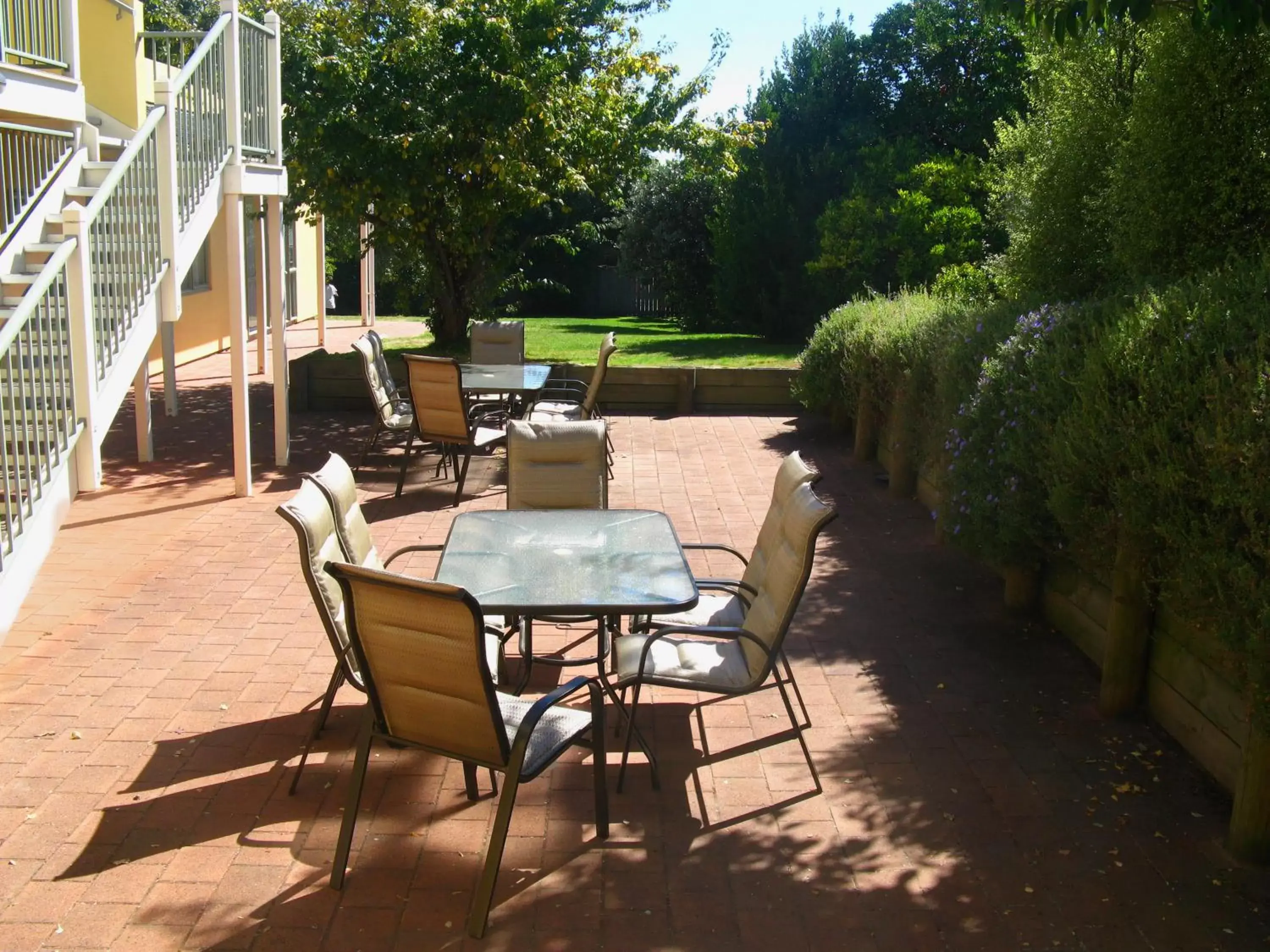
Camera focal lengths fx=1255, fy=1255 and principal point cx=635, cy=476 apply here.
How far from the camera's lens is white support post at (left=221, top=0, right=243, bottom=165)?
356 inches

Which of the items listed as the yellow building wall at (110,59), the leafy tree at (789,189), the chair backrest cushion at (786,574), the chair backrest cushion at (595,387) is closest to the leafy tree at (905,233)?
the leafy tree at (789,189)

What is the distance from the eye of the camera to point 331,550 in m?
4.48

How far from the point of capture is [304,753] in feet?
14.0

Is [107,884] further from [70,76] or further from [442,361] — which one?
[70,76]

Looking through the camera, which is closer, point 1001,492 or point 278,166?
point 1001,492

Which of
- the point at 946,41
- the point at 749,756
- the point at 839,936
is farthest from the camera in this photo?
the point at 946,41

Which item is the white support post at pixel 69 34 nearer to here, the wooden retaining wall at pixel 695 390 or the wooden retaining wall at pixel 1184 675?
the wooden retaining wall at pixel 695 390

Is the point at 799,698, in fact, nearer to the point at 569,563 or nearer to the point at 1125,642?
the point at 569,563

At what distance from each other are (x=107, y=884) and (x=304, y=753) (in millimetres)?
784

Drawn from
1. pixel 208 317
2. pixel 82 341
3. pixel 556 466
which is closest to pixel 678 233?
pixel 208 317

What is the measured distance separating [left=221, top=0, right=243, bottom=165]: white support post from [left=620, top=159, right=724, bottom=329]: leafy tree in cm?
1446

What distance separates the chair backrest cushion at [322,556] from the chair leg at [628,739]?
3.06 ft

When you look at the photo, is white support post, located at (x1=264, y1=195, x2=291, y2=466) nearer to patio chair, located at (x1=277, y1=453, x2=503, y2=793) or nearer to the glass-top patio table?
the glass-top patio table

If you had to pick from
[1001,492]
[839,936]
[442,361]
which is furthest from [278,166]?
[839,936]
